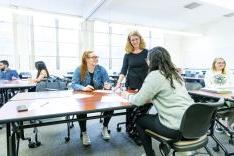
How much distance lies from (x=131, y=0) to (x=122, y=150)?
197 inches

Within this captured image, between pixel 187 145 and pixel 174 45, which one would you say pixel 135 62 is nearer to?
pixel 187 145

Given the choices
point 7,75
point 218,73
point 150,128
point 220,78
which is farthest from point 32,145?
point 218,73

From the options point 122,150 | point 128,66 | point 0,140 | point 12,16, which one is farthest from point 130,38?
point 12,16

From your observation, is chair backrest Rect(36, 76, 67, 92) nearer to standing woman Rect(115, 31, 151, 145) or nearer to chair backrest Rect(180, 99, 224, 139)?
standing woman Rect(115, 31, 151, 145)

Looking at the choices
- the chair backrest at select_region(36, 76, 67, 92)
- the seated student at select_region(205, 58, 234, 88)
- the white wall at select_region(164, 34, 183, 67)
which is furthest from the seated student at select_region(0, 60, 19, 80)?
the white wall at select_region(164, 34, 183, 67)

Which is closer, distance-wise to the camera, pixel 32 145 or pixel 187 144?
pixel 187 144

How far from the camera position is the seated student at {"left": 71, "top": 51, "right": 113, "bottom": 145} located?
2658 millimetres

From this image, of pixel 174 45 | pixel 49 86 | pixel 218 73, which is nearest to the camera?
pixel 49 86

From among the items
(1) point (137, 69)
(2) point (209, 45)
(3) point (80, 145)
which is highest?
(2) point (209, 45)

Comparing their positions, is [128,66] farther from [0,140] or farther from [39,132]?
[0,140]

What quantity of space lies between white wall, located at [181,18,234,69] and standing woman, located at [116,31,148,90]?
6.85 metres

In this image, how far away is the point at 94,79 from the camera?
2.84 metres

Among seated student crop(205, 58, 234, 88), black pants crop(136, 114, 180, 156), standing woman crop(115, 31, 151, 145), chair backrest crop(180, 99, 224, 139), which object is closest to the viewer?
chair backrest crop(180, 99, 224, 139)

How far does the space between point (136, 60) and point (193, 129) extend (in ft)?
4.50
